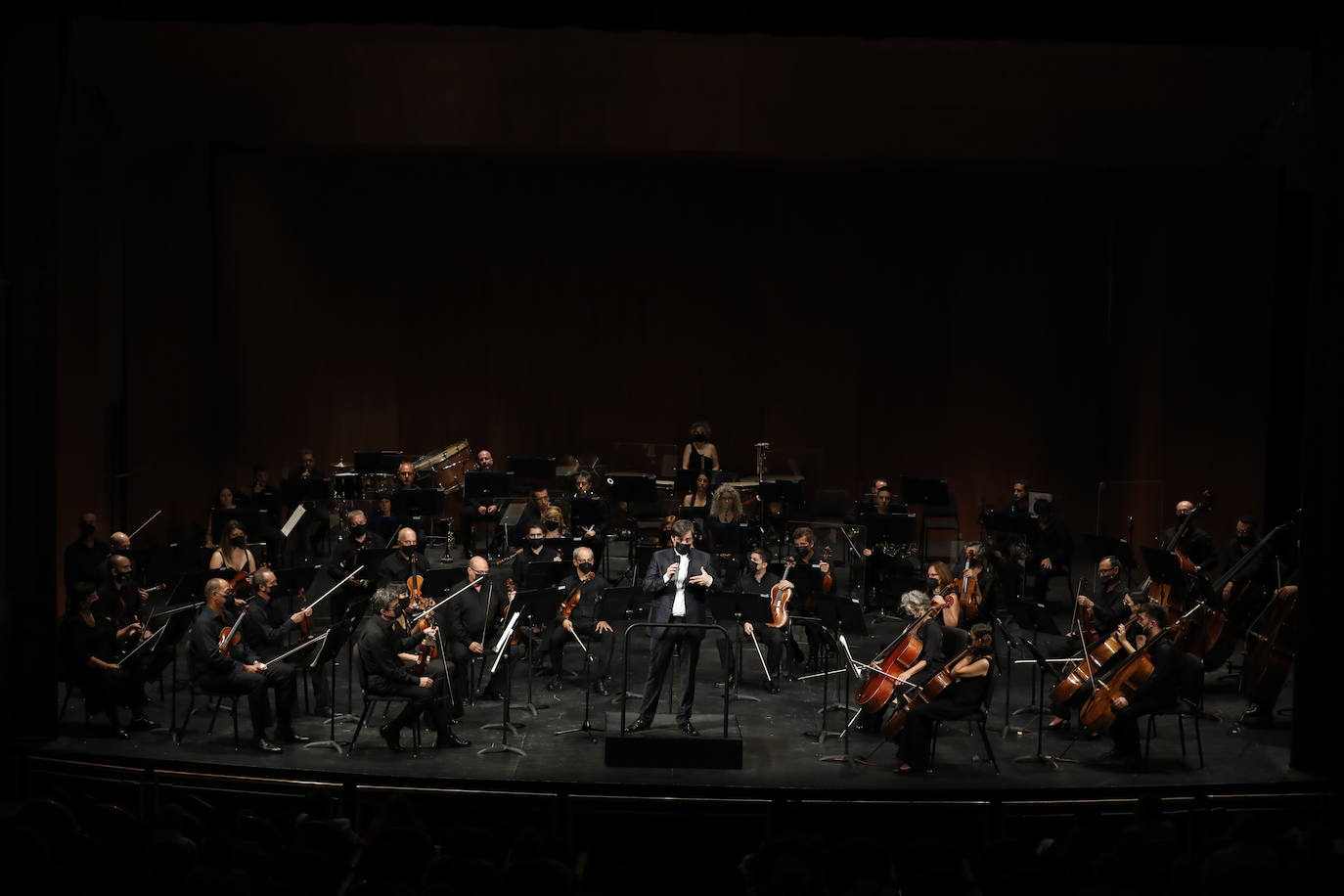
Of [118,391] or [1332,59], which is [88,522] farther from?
[1332,59]

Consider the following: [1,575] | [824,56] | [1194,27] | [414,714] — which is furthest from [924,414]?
[1,575]

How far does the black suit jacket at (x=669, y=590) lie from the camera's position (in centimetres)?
1103

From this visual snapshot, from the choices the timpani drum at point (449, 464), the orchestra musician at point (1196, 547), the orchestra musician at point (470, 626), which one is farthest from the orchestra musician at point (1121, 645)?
the timpani drum at point (449, 464)

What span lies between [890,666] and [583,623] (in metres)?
2.95

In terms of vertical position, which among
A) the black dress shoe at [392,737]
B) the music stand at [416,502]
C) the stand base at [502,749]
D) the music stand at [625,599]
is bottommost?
the stand base at [502,749]

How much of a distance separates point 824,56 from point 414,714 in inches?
303

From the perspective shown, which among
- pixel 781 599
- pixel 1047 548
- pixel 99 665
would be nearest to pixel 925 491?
pixel 1047 548

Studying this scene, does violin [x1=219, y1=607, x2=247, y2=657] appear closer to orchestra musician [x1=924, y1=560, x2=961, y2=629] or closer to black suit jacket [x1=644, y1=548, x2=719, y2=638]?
black suit jacket [x1=644, y1=548, x2=719, y2=638]

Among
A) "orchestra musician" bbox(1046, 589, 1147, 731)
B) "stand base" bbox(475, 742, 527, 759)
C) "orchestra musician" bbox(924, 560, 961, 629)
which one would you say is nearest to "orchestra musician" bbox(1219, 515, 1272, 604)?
"orchestra musician" bbox(1046, 589, 1147, 731)

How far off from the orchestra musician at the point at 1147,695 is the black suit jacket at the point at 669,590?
305 cm

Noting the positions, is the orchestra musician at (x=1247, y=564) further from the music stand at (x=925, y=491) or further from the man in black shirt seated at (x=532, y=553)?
the man in black shirt seated at (x=532, y=553)

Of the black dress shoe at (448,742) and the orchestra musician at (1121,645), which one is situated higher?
the orchestra musician at (1121,645)

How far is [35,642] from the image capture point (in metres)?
10.2

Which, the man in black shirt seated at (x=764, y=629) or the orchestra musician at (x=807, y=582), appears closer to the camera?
the orchestra musician at (x=807, y=582)
